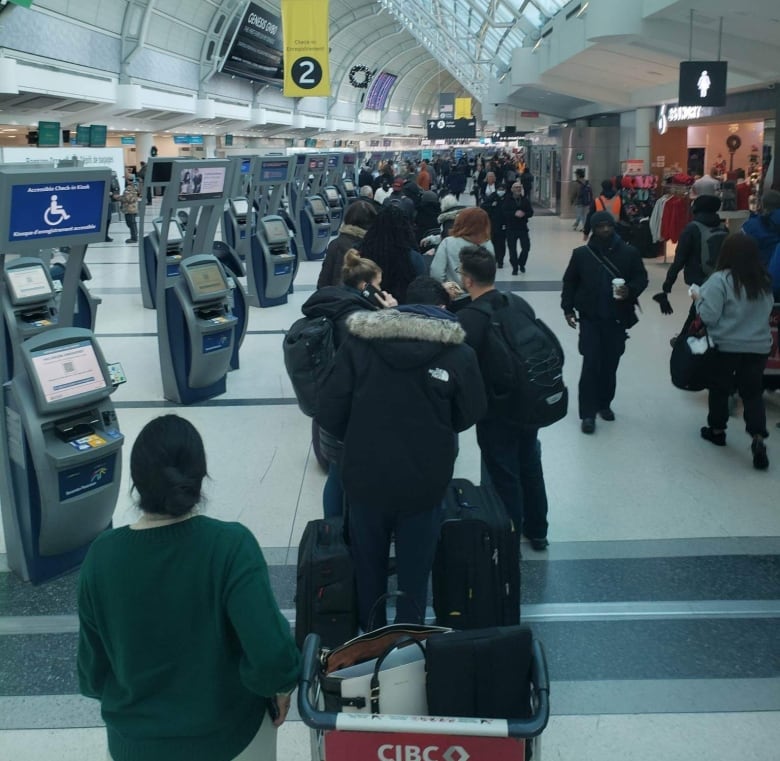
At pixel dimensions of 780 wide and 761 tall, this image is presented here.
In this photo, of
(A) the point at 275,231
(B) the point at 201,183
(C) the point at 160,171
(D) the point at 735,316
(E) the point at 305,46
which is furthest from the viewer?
(E) the point at 305,46

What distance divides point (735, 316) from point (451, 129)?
147 ft

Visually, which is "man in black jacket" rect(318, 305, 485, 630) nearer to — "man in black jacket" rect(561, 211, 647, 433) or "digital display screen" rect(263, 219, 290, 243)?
"man in black jacket" rect(561, 211, 647, 433)

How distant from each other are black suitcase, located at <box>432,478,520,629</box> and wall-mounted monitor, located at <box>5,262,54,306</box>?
401 cm

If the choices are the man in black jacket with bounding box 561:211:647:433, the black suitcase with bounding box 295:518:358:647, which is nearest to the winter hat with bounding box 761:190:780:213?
the man in black jacket with bounding box 561:211:647:433

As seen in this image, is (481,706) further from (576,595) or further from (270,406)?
(270,406)

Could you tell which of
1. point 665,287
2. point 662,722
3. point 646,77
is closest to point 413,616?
point 662,722

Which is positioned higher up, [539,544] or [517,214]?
[517,214]

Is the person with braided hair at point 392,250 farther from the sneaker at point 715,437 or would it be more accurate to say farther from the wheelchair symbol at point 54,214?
the sneaker at point 715,437

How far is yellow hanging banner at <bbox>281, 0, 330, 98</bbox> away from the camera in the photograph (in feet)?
48.9

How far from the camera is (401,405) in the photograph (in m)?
3.01

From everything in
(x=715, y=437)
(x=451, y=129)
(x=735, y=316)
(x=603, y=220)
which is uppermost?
(x=451, y=129)

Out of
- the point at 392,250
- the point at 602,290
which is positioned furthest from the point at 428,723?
the point at 602,290

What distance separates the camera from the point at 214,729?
6.67ft

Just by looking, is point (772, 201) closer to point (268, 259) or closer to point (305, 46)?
point (268, 259)
